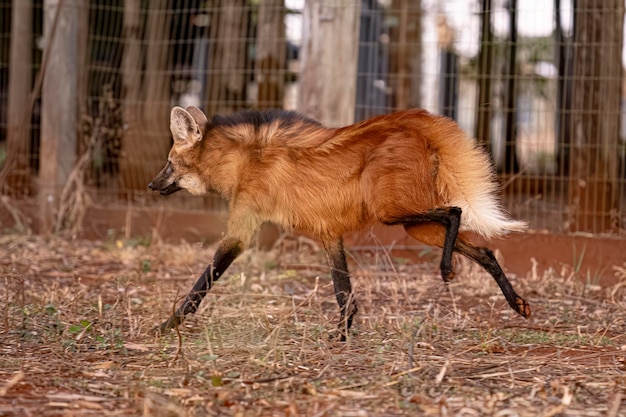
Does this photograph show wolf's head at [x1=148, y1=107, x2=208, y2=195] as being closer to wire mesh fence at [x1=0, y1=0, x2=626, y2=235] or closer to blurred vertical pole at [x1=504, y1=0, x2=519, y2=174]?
wire mesh fence at [x1=0, y1=0, x2=626, y2=235]

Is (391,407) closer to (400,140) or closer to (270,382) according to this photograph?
(270,382)

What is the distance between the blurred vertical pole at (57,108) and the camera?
758cm

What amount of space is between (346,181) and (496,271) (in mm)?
872

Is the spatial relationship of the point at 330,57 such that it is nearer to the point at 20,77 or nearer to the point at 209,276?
the point at 209,276

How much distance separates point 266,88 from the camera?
7.44m

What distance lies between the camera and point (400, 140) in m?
4.35

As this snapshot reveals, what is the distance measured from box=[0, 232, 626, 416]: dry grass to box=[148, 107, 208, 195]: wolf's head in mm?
588

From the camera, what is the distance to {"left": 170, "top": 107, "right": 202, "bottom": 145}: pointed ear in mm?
4848

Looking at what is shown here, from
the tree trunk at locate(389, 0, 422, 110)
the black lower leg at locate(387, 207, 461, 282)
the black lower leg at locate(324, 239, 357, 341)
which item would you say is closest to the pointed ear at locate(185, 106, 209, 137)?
the black lower leg at locate(324, 239, 357, 341)

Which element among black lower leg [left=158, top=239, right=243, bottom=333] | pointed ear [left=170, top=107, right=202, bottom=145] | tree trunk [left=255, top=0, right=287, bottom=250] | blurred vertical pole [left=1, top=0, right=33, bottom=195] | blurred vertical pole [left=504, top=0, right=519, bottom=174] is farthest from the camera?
blurred vertical pole [left=504, top=0, right=519, bottom=174]

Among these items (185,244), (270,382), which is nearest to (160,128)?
(185,244)

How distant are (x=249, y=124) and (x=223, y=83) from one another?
4.00m

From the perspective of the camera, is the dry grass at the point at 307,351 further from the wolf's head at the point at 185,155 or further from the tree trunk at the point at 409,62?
the tree trunk at the point at 409,62

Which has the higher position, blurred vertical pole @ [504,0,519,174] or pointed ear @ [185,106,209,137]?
blurred vertical pole @ [504,0,519,174]
